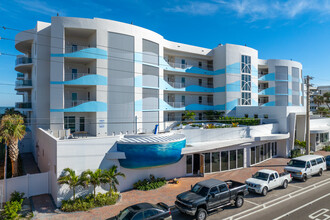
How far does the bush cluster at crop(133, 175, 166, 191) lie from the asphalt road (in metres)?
4.12

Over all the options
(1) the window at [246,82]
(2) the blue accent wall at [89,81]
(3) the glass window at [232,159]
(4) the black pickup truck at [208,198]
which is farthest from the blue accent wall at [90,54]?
(1) the window at [246,82]

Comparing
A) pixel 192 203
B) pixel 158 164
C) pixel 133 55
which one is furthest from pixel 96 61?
pixel 192 203

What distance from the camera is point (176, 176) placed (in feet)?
64.9

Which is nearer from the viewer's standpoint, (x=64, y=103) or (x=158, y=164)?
(x=158, y=164)

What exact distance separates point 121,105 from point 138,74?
15.3 feet

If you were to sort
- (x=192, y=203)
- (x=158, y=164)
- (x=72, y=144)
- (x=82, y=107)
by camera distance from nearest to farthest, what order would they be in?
(x=192, y=203) → (x=72, y=144) → (x=158, y=164) → (x=82, y=107)

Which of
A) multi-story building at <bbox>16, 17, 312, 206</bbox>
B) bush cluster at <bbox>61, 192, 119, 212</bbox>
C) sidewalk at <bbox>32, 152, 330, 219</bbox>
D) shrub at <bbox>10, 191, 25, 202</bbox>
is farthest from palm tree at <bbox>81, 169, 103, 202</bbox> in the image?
shrub at <bbox>10, 191, 25, 202</bbox>

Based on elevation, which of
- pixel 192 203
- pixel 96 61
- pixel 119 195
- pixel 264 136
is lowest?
pixel 119 195

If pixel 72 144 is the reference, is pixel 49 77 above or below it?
above

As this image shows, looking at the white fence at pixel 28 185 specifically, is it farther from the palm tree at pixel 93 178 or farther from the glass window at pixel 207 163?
the glass window at pixel 207 163

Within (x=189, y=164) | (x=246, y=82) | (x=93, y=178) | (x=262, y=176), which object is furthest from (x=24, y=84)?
(x=246, y=82)

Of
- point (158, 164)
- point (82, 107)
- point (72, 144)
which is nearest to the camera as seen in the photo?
point (72, 144)

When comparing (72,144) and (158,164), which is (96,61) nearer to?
(72,144)

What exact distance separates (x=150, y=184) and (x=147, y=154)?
281 centimetres
